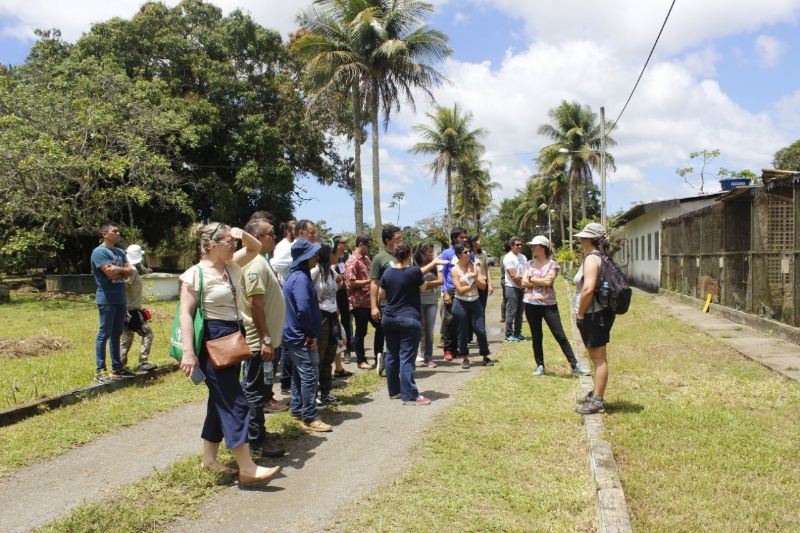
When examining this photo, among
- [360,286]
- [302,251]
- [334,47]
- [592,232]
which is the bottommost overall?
[360,286]

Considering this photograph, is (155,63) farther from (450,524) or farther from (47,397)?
(450,524)

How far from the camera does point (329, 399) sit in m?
6.55

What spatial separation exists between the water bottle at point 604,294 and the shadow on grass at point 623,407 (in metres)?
1.07

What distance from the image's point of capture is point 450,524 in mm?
3684

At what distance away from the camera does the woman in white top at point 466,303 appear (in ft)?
27.9

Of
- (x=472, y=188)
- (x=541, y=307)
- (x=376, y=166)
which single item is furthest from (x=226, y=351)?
(x=472, y=188)

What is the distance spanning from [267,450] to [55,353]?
6.31 metres

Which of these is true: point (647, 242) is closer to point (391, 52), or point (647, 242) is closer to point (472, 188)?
point (391, 52)

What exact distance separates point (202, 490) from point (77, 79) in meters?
20.3

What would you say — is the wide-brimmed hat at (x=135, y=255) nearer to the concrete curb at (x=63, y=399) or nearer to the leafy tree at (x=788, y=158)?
the concrete curb at (x=63, y=399)

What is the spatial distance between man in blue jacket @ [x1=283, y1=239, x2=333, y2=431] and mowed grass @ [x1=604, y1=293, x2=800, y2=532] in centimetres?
250

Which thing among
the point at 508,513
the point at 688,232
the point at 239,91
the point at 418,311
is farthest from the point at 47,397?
the point at 239,91

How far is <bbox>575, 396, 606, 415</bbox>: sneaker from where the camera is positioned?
226 inches

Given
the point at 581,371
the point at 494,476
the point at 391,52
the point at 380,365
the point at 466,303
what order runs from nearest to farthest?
the point at 494,476 → the point at 581,371 → the point at 380,365 → the point at 466,303 → the point at 391,52
